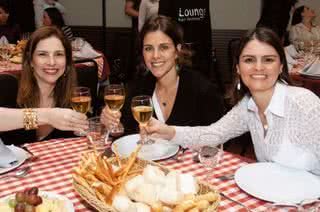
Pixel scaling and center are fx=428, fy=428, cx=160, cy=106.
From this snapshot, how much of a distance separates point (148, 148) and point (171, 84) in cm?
79

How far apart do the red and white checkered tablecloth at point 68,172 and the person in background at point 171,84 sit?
0.67 m

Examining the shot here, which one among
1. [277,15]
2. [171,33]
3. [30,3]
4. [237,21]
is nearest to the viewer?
[171,33]

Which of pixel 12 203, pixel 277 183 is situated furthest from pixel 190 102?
pixel 12 203

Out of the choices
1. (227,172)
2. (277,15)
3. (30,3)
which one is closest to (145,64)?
(227,172)

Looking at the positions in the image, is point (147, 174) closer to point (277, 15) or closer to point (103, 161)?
point (103, 161)

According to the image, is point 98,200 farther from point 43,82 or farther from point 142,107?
point 43,82

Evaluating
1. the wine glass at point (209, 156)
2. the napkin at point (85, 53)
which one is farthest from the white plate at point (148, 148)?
the napkin at point (85, 53)

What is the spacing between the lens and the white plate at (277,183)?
1.50m

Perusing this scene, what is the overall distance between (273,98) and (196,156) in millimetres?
438

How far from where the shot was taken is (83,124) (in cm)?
193

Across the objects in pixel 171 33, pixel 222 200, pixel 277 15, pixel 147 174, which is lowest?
pixel 222 200

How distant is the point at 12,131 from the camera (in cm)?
242

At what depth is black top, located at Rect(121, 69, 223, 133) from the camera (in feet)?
8.62

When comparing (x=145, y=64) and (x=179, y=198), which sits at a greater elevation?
(x=145, y=64)
